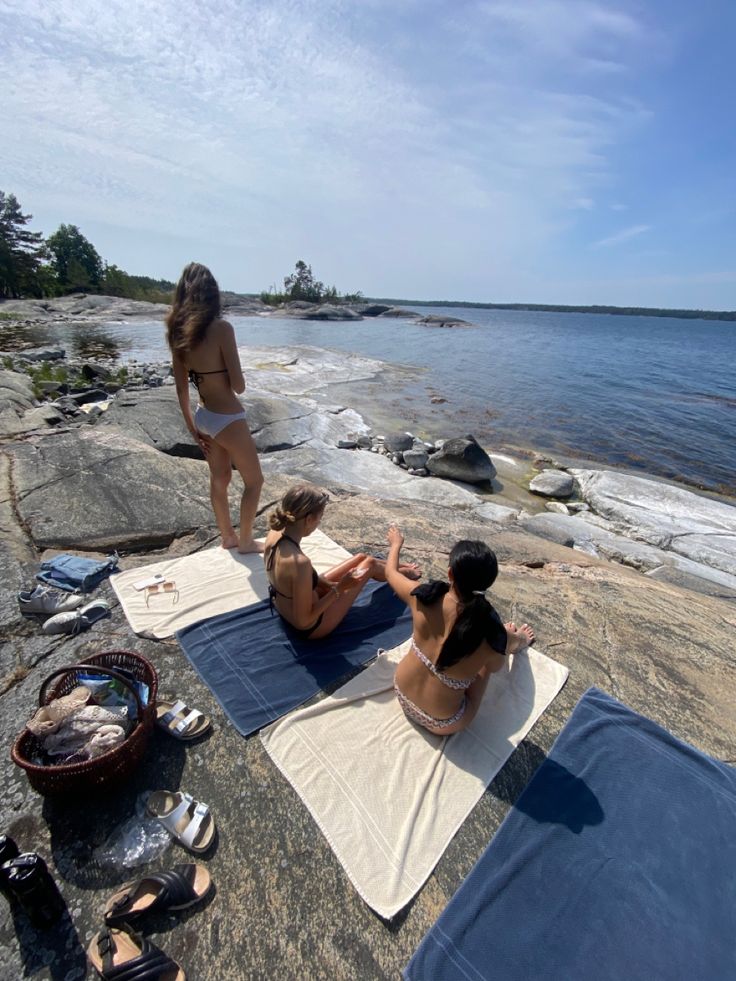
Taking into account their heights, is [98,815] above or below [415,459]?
above

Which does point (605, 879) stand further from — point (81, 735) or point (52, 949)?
point (81, 735)

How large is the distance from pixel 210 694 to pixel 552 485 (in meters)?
9.45

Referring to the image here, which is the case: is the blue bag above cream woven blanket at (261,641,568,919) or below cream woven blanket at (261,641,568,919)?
above

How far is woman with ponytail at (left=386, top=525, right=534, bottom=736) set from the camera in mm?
2324

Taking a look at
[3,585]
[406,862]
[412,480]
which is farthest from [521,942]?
[412,480]

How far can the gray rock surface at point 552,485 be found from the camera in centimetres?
1042

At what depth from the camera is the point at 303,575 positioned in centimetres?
307

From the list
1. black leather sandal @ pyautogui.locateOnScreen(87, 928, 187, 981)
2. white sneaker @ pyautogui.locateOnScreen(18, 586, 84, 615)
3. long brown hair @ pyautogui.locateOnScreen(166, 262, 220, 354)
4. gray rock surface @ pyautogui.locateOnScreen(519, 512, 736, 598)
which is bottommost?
gray rock surface @ pyautogui.locateOnScreen(519, 512, 736, 598)

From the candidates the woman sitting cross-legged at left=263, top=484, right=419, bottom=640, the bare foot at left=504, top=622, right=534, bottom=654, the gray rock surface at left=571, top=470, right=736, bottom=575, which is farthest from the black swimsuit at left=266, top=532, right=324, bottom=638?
the gray rock surface at left=571, top=470, right=736, bottom=575

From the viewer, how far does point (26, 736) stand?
2.20 m

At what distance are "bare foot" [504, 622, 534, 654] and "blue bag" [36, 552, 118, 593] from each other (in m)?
3.50

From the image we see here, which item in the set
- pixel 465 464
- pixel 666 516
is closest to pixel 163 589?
pixel 465 464

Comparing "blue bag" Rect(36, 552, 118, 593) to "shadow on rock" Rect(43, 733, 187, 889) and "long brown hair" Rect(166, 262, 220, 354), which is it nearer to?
"shadow on rock" Rect(43, 733, 187, 889)

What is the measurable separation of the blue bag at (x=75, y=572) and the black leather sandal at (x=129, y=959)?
262 centimetres
